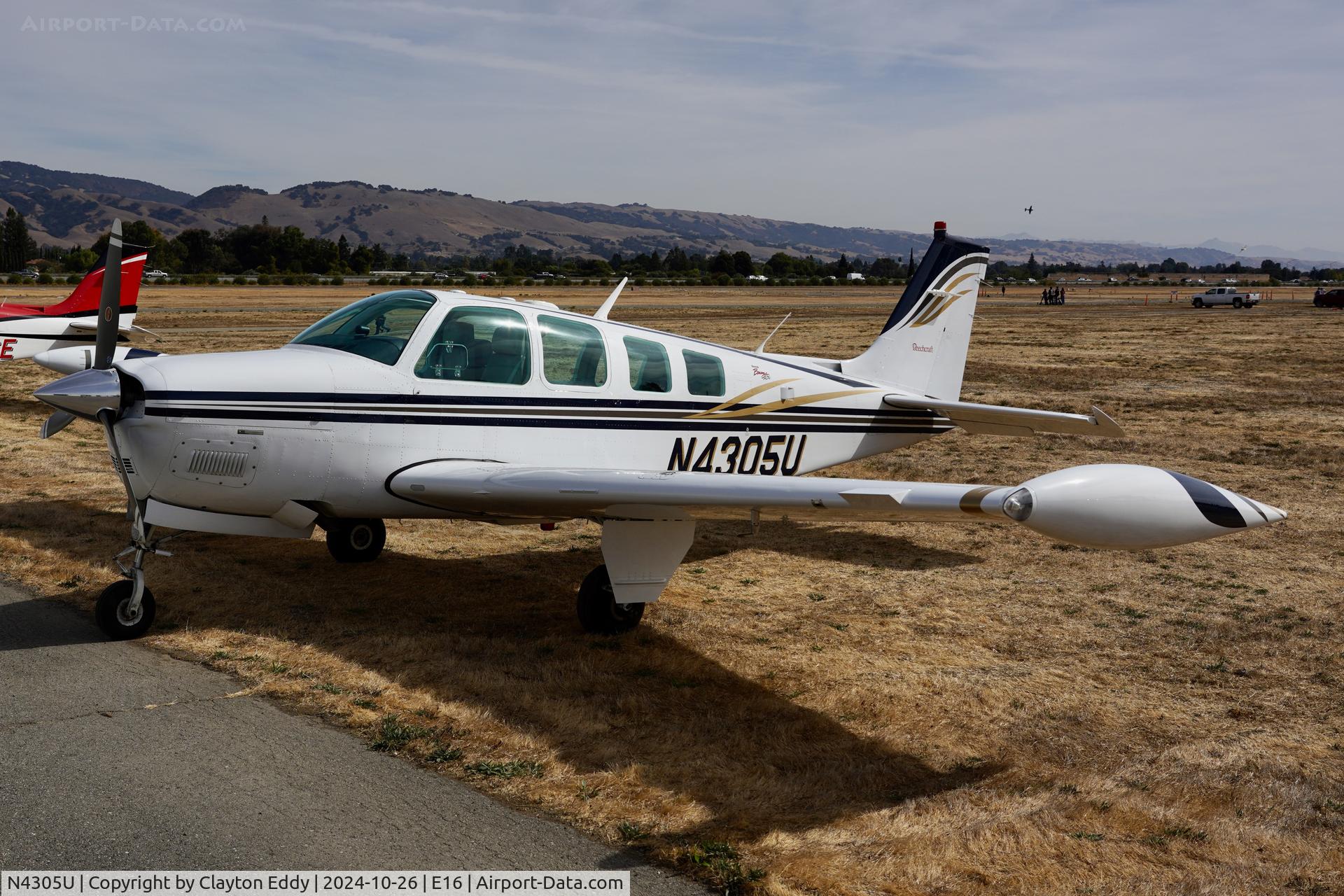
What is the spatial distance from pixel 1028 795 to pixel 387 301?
5.68 meters

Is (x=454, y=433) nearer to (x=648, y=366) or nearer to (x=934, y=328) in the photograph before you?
(x=648, y=366)

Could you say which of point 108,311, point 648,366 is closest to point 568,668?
point 648,366

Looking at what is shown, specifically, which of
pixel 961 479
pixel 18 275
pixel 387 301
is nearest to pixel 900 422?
pixel 961 479

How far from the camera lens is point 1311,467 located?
46.3 ft

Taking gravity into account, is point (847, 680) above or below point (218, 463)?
below

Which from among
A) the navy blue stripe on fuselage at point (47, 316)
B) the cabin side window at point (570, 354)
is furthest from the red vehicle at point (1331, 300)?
the cabin side window at point (570, 354)

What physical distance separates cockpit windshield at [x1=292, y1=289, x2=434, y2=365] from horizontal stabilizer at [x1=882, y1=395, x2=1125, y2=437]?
4.76 metres

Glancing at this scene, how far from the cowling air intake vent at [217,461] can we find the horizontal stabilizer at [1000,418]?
5931mm

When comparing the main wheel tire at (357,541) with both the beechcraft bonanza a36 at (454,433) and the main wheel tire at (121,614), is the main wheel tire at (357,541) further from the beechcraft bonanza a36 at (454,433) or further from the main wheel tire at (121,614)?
the main wheel tire at (121,614)

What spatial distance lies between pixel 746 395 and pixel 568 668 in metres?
3.19

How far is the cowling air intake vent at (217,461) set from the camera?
704 centimetres

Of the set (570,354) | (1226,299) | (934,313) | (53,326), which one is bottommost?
(53,326)

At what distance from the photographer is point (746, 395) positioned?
919 centimetres

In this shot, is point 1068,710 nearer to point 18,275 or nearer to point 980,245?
point 980,245
